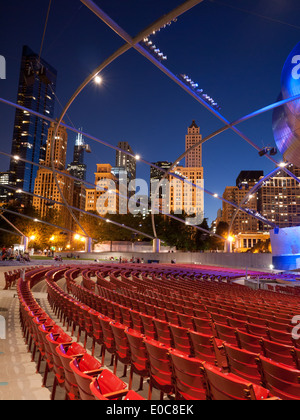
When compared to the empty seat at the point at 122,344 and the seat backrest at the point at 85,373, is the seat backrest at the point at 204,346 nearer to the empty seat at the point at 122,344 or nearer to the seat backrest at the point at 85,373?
the empty seat at the point at 122,344

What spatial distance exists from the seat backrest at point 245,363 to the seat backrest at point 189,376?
2.56ft

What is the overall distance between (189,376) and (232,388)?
897 millimetres

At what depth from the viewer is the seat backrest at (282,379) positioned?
10.4 ft

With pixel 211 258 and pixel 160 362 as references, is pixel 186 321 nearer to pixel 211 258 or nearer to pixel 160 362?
pixel 160 362

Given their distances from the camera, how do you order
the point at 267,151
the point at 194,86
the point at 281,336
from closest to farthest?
1. the point at 281,336
2. the point at 194,86
3. the point at 267,151

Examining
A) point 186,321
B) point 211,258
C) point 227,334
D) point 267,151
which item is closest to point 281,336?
point 227,334

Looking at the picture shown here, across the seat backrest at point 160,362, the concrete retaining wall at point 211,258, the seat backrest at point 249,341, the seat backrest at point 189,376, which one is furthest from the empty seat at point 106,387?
the concrete retaining wall at point 211,258

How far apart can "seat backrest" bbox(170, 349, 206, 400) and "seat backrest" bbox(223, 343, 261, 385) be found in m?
0.78

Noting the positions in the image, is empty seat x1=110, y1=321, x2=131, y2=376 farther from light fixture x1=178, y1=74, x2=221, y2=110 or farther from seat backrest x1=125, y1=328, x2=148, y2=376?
light fixture x1=178, y1=74, x2=221, y2=110

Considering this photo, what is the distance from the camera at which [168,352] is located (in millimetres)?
3912

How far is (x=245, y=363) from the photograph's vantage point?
392 cm

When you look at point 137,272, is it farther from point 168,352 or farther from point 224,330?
point 168,352
